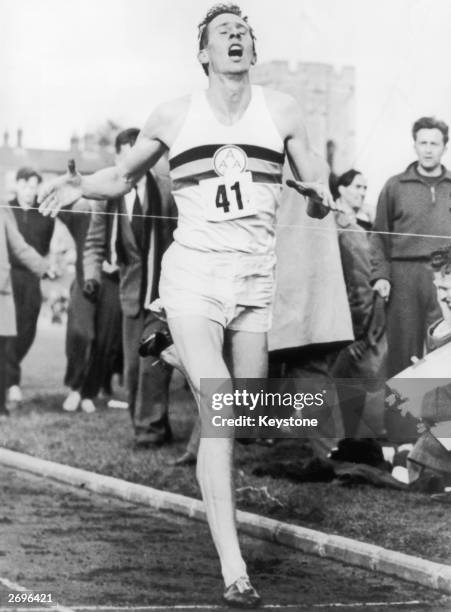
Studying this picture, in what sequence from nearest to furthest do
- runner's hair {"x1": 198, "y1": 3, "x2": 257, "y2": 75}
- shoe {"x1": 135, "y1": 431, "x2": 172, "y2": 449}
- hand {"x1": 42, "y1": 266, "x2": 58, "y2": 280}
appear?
runner's hair {"x1": 198, "y1": 3, "x2": 257, "y2": 75}, hand {"x1": 42, "y1": 266, "x2": 58, "y2": 280}, shoe {"x1": 135, "y1": 431, "x2": 172, "y2": 449}

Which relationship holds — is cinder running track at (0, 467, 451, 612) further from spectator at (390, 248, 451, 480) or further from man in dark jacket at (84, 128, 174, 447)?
spectator at (390, 248, 451, 480)

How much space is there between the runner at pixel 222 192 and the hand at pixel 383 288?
137 cm

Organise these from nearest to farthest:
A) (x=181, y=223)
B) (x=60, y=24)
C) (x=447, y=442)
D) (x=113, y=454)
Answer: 1. (x=181, y=223)
2. (x=60, y=24)
3. (x=447, y=442)
4. (x=113, y=454)

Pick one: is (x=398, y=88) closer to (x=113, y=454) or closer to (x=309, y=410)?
(x=309, y=410)

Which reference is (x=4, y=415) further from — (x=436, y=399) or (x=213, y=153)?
(x=213, y=153)

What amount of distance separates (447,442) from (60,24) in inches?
94.0

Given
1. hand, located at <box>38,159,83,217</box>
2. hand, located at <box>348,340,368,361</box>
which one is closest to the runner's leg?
hand, located at <box>38,159,83,217</box>

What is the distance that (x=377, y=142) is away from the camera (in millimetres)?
6148

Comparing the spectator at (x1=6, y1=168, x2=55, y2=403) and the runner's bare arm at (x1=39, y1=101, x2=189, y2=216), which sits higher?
the runner's bare arm at (x1=39, y1=101, x2=189, y2=216)

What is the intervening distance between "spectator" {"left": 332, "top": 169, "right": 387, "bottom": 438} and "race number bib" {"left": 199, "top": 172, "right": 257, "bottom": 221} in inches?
57.8

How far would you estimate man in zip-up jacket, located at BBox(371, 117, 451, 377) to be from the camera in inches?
244

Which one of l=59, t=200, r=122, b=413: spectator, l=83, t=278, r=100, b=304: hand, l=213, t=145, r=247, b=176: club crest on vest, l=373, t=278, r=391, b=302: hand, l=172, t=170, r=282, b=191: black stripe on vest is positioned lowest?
l=59, t=200, r=122, b=413: spectator

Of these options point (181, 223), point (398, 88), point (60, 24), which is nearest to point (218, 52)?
point (181, 223)

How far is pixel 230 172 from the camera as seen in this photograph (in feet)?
15.8
